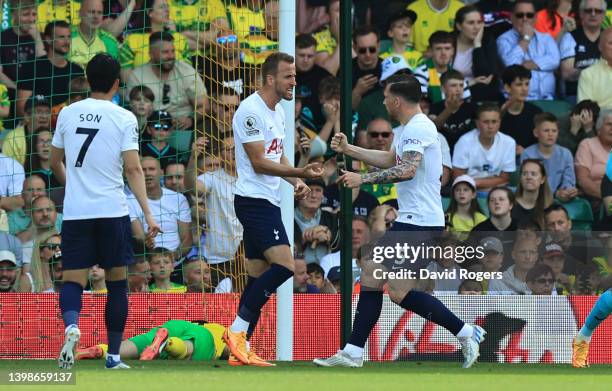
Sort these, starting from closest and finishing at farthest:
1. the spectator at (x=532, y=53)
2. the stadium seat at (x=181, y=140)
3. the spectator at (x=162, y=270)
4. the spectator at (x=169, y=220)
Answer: the spectator at (x=162, y=270) < the spectator at (x=169, y=220) < the stadium seat at (x=181, y=140) < the spectator at (x=532, y=53)

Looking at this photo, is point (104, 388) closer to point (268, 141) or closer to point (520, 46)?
point (268, 141)

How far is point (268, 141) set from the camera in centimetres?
904

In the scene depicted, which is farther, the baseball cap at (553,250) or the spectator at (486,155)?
the spectator at (486,155)

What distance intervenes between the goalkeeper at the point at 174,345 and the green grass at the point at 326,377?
27 centimetres

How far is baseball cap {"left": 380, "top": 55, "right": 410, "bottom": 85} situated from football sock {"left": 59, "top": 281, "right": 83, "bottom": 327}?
6111 millimetres

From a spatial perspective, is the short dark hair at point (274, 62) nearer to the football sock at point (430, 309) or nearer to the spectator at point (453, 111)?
the football sock at point (430, 309)

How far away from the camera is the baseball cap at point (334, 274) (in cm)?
1209

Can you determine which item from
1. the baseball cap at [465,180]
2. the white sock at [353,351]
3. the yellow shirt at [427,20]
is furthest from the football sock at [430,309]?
the yellow shirt at [427,20]

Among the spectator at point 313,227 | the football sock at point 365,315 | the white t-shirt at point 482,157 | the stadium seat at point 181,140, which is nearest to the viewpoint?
the football sock at point 365,315

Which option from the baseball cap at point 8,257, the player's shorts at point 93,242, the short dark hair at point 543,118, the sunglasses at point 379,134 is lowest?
the baseball cap at point 8,257

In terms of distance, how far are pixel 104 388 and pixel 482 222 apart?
22.4 feet

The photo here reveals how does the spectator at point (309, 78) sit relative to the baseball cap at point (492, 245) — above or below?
above

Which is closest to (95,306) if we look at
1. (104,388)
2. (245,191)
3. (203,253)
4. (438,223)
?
(203,253)

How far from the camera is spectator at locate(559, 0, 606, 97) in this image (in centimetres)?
1406
